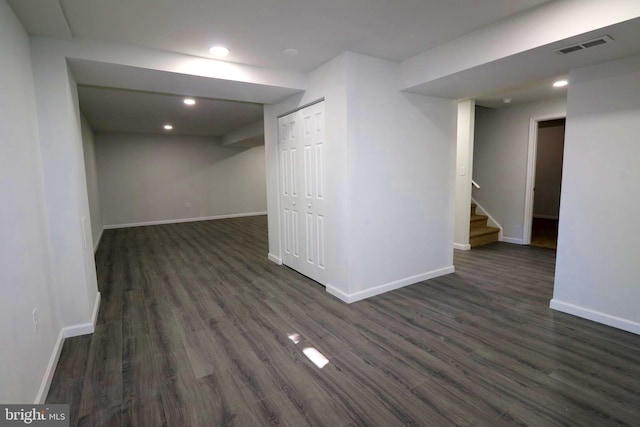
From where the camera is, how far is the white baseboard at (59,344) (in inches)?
73.4

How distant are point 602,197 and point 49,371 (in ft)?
14.5

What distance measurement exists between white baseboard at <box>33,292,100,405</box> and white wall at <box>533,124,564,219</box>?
9913mm

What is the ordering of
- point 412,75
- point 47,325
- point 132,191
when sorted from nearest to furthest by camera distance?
1. point 47,325
2. point 412,75
3. point 132,191

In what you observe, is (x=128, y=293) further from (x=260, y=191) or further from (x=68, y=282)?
(x=260, y=191)

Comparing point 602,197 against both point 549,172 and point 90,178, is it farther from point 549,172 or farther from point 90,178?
point 90,178

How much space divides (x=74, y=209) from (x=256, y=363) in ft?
6.53

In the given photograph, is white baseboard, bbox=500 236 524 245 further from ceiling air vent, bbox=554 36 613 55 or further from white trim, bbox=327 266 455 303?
ceiling air vent, bbox=554 36 613 55

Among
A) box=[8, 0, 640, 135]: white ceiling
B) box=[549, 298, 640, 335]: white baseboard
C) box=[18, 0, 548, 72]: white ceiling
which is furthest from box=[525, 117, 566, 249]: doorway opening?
box=[18, 0, 548, 72]: white ceiling

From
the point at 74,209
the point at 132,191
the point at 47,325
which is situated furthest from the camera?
the point at 132,191

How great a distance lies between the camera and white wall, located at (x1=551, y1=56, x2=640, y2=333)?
2.50m

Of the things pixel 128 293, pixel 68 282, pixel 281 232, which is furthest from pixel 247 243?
pixel 68 282

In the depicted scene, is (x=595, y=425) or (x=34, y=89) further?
(x=34, y=89)

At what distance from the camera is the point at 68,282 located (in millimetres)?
2600

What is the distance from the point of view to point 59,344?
2404 mm
